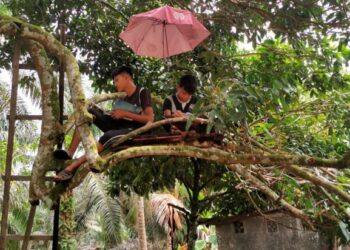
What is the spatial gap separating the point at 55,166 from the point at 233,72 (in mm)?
2641

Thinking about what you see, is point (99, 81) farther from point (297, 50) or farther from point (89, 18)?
point (297, 50)

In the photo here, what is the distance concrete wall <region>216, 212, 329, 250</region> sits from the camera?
568 centimetres

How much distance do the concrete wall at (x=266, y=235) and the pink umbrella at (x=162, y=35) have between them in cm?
230

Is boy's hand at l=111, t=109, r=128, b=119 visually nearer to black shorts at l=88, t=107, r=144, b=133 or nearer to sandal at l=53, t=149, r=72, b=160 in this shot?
Result: black shorts at l=88, t=107, r=144, b=133

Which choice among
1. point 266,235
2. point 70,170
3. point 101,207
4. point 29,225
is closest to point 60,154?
point 70,170

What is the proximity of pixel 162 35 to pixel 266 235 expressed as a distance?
2801 millimetres

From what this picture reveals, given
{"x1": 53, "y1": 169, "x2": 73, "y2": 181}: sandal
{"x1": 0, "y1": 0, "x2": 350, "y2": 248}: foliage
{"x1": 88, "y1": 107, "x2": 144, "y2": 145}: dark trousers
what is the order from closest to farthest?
{"x1": 53, "y1": 169, "x2": 73, "y2": 181}: sandal → {"x1": 88, "y1": 107, "x2": 144, "y2": 145}: dark trousers → {"x1": 0, "y1": 0, "x2": 350, "y2": 248}: foliage

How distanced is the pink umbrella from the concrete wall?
7.54ft

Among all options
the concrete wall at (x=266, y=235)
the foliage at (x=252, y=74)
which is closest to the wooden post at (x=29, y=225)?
the foliage at (x=252, y=74)

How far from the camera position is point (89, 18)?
20.8 ft

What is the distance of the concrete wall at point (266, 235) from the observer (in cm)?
568

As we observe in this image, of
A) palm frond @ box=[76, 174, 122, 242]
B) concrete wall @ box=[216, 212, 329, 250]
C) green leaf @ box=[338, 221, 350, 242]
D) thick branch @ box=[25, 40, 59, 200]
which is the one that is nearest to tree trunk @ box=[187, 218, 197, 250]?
concrete wall @ box=[216, 212, 329, 250]

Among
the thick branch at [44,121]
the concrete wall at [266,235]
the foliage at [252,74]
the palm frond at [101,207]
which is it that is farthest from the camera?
the palm frond at [101,207]

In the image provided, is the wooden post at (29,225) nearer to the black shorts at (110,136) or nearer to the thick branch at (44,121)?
the thick branch at (44,121)
